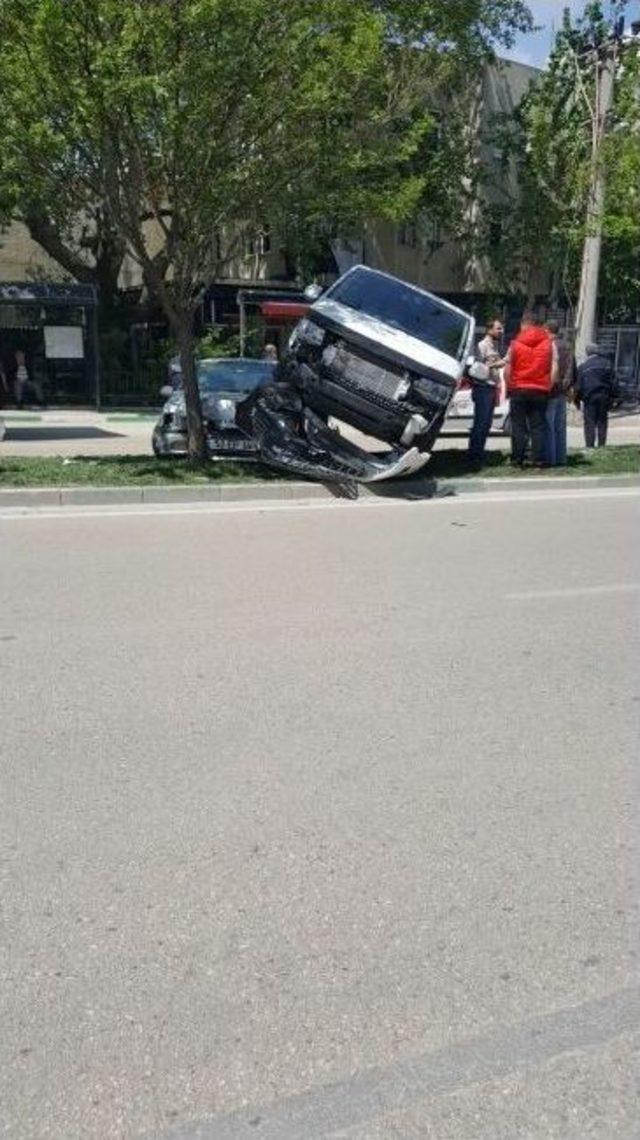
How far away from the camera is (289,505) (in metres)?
10.7

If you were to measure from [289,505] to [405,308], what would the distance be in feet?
10.4

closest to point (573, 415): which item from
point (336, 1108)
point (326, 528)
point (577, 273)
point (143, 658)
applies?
point (577, 273)

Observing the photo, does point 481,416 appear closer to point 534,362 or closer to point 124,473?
point 534,362

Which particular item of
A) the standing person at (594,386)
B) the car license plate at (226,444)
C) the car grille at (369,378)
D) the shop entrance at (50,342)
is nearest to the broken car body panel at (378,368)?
the car grille at (369,378)

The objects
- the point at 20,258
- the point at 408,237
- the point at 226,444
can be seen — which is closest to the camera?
the point at 226,444

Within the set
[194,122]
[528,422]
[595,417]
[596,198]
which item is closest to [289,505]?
[528,422]

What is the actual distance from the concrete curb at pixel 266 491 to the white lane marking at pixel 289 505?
4.1 inches

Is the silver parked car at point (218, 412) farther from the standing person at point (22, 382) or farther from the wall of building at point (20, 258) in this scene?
the wall of building at point (20, 258)

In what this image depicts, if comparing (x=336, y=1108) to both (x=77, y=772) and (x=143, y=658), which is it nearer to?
(x=77, y=772)

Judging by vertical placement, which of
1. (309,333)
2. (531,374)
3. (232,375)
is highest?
(309,333)

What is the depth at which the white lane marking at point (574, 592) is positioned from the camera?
700 cm

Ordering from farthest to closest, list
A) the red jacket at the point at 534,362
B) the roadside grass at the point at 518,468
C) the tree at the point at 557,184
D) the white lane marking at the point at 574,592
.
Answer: the tree at the point at 557,184, the roadside grass at the point at 518,468, the red jacket at the point at 534,362, the white lane marking at the point at 574,592

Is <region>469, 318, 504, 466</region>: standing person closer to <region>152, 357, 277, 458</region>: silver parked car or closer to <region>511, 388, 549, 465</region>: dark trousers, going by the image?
<region>511, 388, 549, 465</region>: dark trousers

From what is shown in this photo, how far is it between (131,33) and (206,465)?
4.65 meters
